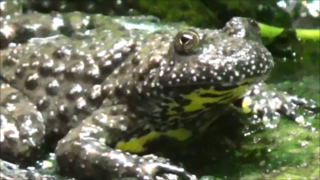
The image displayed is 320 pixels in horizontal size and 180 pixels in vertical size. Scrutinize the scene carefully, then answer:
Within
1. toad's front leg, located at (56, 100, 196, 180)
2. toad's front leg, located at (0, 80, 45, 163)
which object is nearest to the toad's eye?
toad's front leg, located at (56, 100, 196, 180)

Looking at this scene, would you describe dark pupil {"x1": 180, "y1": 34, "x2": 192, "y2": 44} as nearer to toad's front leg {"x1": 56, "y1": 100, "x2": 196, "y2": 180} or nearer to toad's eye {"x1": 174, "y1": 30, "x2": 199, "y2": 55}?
toad's eye {"x1": 174, "y1": 30, "x2": 199, "y2": 55}

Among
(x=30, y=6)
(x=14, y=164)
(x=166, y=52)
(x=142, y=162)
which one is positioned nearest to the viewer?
(x=142, y=162)

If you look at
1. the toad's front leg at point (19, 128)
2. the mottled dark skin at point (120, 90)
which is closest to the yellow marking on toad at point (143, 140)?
the mottled dark skin at point (120, 90)

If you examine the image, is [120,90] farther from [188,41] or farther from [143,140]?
[188,41]

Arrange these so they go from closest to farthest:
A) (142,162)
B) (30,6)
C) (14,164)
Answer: (142,162) → (14,164) → (30,6)

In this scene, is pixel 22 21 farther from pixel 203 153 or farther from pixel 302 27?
pixel 302 27

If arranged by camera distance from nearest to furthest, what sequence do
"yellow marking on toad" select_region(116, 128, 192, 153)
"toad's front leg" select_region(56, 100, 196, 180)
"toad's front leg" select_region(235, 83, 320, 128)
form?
"toad's front leg" select_region(56, 100, 196, 180) < "yellow marking on toad" select_region(116, 128, 192, 153) < "toad's front leg" select_region(235, 83, 320, 128)

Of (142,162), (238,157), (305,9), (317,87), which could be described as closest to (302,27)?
(305,9)
